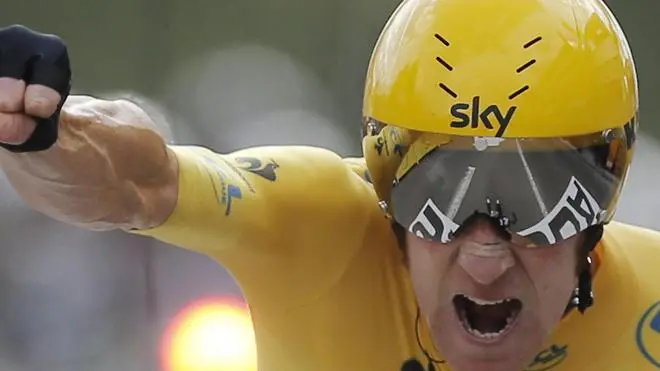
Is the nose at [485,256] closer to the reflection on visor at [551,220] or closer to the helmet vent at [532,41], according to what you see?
the reflection on visor at [551,220]

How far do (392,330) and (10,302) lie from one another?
205cm

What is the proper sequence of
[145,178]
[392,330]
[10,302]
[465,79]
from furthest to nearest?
[10,302] < [392,330] < [465,79] < [145,178]

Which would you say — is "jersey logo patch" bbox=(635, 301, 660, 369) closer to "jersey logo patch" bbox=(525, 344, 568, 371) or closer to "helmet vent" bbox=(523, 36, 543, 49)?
"jersey logo patch" bbox=(525, 344, 568, 371)

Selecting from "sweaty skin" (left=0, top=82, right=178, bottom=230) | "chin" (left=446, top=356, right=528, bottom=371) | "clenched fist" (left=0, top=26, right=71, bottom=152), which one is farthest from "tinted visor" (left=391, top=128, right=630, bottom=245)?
"clenched fist" (left=0, top=26, right=71, bottom=152)

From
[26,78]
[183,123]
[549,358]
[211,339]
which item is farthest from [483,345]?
[183,123]

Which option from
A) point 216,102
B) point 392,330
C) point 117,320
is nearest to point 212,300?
point 117,320

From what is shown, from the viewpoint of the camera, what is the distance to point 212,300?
3.11 meters

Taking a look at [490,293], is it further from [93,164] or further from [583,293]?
[93,164]

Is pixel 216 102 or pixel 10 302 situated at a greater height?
pixel 216 102

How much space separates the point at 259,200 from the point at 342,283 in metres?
0.16

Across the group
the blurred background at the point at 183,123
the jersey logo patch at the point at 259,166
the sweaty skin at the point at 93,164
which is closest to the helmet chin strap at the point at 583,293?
the jersey logo patch at the point at 259,166

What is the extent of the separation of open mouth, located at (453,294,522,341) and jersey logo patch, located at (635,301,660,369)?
0.20 m

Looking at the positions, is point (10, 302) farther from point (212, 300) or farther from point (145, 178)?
point (145, 178)

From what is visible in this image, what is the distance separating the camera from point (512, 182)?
1099 mm
